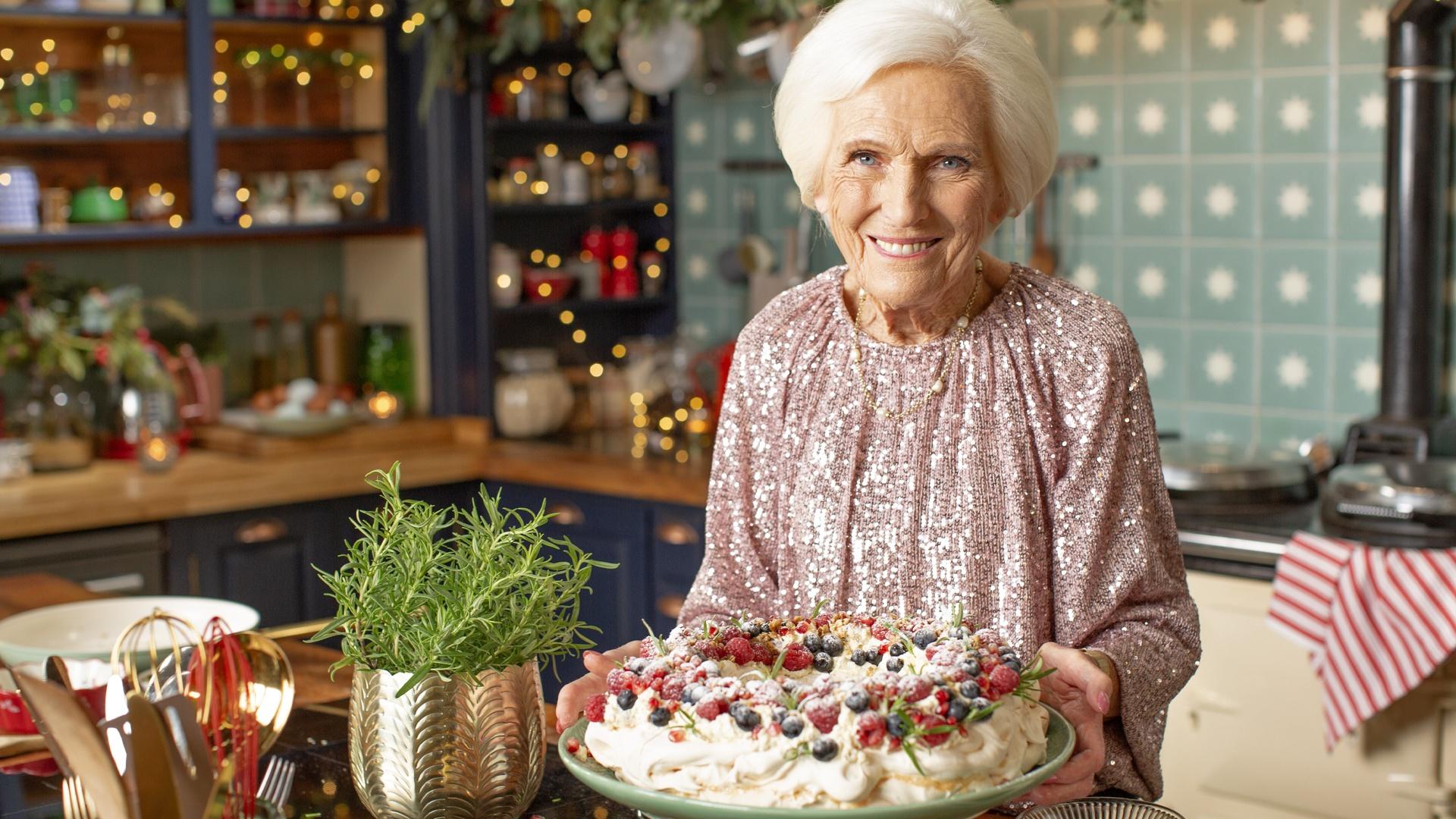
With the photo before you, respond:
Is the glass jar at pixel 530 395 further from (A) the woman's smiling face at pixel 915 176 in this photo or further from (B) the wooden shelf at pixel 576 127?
(A) the woman's smiling face at pixel 915 176

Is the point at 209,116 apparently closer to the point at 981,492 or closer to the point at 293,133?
the point at 293,133

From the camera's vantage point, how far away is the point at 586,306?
4.11m

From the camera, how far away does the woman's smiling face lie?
4.57 ft

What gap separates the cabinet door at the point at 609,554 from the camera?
11.4 ft

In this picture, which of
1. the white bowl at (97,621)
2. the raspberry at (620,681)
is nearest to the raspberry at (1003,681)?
the raspberry at (620,681)

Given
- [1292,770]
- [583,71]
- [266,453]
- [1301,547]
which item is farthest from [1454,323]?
[266,453]

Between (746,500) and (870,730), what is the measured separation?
0.56 m

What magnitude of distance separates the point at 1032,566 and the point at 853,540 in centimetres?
17

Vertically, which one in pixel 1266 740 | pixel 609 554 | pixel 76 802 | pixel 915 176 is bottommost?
pixel 1266 740

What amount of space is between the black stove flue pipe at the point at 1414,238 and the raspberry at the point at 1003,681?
77.8 inches

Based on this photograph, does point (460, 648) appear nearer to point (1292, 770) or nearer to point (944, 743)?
point (944, 743)

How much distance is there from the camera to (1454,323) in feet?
9.49

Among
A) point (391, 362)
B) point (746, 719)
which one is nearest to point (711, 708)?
point (746, 719)

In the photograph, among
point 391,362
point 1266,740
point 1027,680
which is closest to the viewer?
point 1027,680
